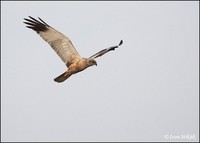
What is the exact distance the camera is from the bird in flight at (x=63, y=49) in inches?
367

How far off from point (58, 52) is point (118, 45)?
2159mm

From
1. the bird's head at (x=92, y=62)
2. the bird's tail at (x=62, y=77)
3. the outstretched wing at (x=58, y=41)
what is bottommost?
the bird's tail at (x=62, y=77)

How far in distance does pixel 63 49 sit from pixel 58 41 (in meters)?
0.30

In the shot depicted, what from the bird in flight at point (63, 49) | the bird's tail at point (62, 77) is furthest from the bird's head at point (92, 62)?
the bird's tail at point (62, 77)

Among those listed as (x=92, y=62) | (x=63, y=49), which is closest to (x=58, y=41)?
(x=63, y=49)

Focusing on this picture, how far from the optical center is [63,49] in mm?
9641

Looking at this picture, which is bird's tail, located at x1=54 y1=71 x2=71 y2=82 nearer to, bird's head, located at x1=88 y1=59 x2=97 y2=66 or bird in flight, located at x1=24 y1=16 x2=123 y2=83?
bird in flight, located at x1=24 y1=16 x2=123 y2=83

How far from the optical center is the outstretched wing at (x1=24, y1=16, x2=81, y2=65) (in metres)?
9.48

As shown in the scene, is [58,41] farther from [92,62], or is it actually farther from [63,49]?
[92,62]

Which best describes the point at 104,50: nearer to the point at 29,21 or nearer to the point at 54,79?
the point at 54,79

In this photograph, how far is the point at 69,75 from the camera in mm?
9352

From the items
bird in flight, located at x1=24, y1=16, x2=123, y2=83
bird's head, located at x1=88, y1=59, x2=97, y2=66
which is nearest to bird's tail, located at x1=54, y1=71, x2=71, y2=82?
bird in flight, located at x1=24, y1=16, x2=123, y2=83

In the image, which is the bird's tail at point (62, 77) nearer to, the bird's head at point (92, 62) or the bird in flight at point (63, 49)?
the bird in flight at point (63, 49)

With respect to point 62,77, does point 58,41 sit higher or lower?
higher
